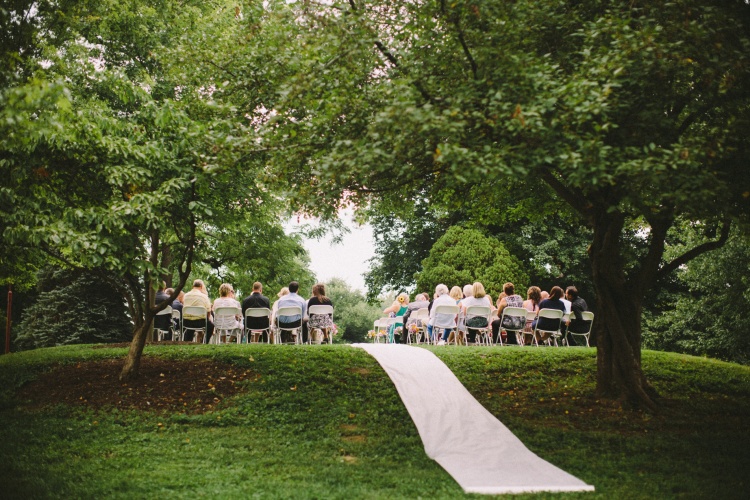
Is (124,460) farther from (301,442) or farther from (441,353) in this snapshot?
(441,353)

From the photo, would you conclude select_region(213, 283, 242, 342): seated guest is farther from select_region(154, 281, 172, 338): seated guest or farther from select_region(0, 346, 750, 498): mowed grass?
select_region(0, 346, 750, 498): mowed grass

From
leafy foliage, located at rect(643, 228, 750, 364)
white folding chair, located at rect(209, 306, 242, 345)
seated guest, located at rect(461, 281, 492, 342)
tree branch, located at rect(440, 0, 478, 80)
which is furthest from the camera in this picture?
leafy foliage, located at rect(643, 228, 750, 364)

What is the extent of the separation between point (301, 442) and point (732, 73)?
6487 mm

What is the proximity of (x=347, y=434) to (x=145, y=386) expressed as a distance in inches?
136

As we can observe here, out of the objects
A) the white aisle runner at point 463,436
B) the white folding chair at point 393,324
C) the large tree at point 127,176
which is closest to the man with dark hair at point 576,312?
the white folding chair at point 393,324

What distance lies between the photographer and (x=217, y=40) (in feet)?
32.0

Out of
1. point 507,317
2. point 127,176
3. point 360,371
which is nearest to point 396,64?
point 127,176

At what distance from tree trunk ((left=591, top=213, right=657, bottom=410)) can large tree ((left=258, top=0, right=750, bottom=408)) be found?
71 centimetres

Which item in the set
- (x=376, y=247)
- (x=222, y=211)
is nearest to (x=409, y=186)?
(x=222, y=211)

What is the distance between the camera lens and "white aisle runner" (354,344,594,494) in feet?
20.3

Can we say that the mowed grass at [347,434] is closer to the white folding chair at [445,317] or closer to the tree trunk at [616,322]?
the tree trunk at [616,322]

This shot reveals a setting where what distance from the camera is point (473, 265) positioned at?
21062 millimetres

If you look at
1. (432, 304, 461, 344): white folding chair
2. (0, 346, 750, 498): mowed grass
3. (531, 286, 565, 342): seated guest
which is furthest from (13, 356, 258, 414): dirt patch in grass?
(531, 286, 565, 342): seated guest

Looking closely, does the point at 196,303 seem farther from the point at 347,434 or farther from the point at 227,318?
the point at 347,434
